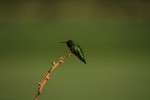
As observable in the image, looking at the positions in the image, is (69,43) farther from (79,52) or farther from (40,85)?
(40,85)

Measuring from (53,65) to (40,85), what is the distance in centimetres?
13

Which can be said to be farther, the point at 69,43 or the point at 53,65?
the point at 69,43

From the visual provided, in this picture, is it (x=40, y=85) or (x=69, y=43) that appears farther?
(x=69, y=43)

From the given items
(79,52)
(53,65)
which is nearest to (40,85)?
(53,65)

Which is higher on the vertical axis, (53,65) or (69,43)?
(69,43)

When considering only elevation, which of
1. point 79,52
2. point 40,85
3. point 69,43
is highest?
point 69,43

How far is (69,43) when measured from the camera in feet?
6.48

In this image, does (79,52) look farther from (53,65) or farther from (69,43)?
(53,65)

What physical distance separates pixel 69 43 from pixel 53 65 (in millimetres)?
398

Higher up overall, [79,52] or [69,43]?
[69,43]

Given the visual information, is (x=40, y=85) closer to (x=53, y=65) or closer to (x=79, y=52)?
(x=53, y=65)

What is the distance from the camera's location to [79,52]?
1875 mm

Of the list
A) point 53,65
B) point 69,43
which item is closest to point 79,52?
point 69,43

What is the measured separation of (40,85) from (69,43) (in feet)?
1.61
